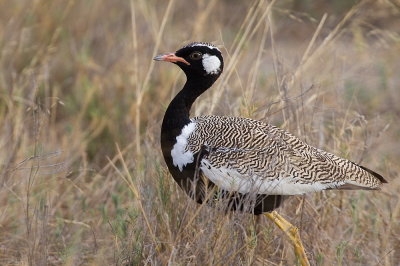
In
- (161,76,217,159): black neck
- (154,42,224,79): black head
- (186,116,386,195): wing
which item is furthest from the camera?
(154,42,224,79): black head

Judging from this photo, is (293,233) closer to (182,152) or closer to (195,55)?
(182,152)

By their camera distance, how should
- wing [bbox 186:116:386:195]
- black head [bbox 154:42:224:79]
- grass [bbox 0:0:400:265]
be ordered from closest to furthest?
grass [bbox 0:0:400:265] < wing [bbox 186:116:386:195] < black head [bbox 154:42:224:79]

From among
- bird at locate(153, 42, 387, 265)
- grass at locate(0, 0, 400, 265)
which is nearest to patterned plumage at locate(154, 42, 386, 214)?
bird at locate(153, 42, 387, 265)

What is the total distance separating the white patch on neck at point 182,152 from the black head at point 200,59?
0.96 feet

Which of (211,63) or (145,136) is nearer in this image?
(211,63)

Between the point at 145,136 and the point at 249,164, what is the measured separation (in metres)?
0.66

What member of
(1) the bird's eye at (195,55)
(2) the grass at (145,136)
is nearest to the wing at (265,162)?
(2) the grass at (145,136)

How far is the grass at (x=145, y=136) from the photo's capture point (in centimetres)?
329

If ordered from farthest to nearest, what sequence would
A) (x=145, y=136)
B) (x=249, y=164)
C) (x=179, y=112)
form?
(x=145, y=136) → (x=179, y=112) → (x=249, y=164)

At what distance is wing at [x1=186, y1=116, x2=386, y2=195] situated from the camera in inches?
134

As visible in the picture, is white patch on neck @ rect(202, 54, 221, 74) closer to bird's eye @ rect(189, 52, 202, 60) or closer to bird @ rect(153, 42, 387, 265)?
bird's eye @ rect(189, 52, 202, 60)

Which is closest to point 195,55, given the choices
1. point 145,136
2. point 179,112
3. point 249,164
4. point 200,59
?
point 200,59

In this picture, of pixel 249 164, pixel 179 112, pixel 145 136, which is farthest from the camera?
pixel 145 136

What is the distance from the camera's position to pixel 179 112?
362cm
